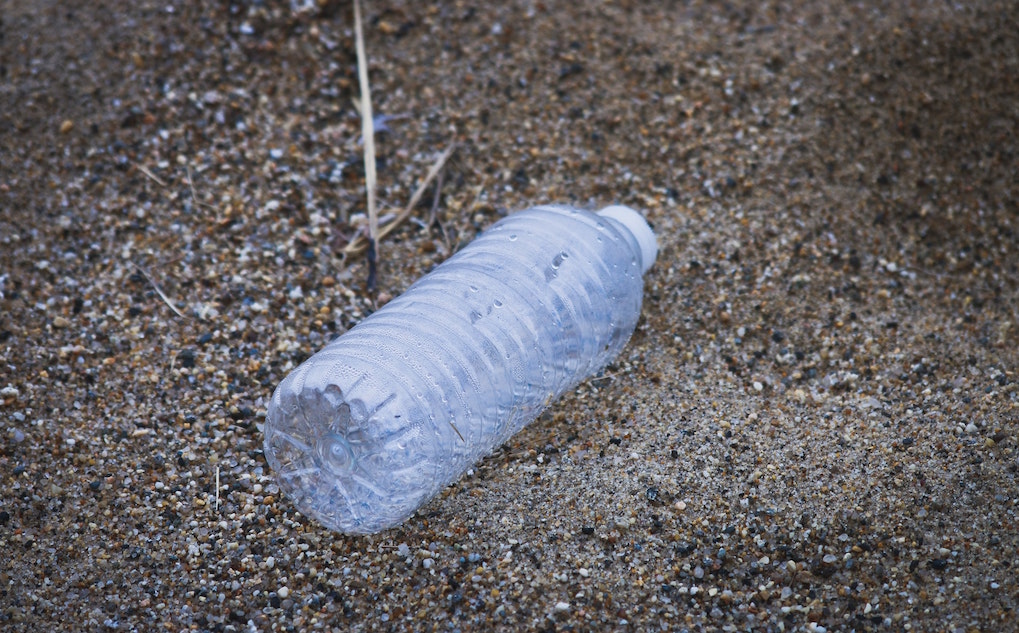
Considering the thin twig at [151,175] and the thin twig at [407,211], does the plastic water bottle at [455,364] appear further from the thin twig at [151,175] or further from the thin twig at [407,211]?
the thin twig at [151,175]

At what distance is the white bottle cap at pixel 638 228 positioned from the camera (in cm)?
266

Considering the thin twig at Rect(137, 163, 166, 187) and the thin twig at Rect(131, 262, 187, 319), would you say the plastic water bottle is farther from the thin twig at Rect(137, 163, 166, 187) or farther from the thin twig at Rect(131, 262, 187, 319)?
the thin twig at Rect(137, 163, 166, 187)

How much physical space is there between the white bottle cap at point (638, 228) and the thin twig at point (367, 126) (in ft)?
2.71

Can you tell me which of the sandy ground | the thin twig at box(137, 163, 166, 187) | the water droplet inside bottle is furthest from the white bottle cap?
the thin twig at box(137, 163, 166, 187)

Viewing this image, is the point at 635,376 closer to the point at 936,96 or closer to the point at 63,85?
the point at 936,96

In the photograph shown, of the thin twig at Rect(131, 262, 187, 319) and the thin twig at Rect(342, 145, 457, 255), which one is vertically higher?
the thin twig at Rect(342, 145, 457, 255)

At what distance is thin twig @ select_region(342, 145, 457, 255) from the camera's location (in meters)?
2.98

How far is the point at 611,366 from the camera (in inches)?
106

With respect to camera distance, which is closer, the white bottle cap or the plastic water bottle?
the plastic water bottle

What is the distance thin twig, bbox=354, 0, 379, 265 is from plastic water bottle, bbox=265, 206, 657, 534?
486 mm

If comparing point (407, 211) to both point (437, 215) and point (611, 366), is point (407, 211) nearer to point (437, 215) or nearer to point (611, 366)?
point (437, 215)

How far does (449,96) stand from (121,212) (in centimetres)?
126

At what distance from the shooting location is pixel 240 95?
3.29 m

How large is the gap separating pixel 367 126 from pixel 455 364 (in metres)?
1.37
